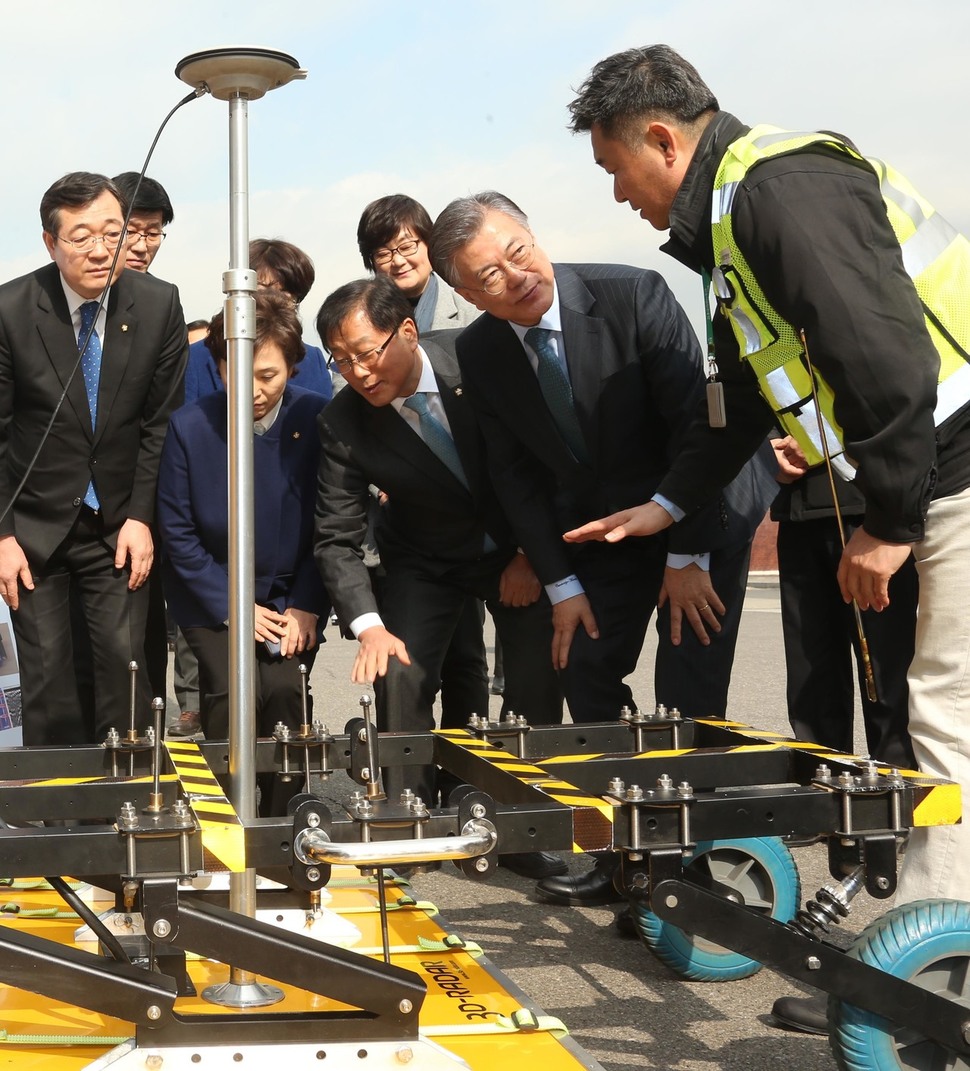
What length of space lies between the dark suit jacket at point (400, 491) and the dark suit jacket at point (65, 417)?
746mm

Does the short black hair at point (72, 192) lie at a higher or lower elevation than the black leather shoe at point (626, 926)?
higher

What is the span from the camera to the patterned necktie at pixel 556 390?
3.85m

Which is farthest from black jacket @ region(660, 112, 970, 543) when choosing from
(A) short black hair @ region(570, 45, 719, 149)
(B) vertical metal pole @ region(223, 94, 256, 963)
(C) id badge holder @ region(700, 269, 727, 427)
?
(B) vertical metal pole @ region(223, 94, 256, 963)

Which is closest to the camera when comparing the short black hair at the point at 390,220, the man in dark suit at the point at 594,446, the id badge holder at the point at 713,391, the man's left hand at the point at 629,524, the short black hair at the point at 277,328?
the id badge holder at the point at 713,391

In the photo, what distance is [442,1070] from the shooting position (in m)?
2.42

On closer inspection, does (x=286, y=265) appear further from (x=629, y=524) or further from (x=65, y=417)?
(x=629, y=524)

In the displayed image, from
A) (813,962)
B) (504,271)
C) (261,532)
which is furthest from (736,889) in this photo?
(261,532)

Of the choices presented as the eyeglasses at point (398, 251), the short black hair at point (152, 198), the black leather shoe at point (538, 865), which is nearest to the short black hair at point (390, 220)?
the eyeglasses at point (398, 251)

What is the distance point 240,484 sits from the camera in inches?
101

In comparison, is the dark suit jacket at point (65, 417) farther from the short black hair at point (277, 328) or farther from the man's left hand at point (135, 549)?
the short black hair at point (277, 328)

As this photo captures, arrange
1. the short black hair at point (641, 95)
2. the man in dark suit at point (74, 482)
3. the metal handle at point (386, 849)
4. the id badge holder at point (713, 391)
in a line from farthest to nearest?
the man in dark suit at point (74, 482)
the id badge holder at point (713, 391)
the short black hair at point (641, 95)
the metal handle at point (386, 849)

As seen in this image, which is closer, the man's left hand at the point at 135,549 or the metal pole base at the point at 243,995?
the metal pole base at the point at 243,995

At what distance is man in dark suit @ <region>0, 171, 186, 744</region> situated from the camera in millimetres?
4383

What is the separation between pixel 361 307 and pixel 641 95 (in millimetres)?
1168
